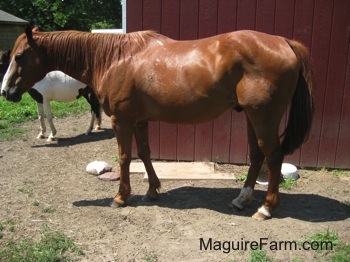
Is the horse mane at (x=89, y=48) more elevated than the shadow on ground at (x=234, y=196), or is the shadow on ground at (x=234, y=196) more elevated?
the horse mane at (x=89, y=48)

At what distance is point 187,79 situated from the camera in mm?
3416

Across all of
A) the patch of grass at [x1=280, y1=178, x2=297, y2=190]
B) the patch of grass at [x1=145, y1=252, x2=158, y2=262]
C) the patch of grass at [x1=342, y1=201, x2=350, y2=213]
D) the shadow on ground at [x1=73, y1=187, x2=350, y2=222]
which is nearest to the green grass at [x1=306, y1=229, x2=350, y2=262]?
the shadow on ground at [x1=73, y1=187, x2=350, y2=222]

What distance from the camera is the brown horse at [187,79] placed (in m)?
3.23

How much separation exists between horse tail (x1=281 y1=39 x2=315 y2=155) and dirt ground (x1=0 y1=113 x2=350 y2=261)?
850 millimetres

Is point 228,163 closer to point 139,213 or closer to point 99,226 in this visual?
point 139,213

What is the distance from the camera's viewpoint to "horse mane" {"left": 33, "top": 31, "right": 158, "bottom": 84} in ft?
12.2

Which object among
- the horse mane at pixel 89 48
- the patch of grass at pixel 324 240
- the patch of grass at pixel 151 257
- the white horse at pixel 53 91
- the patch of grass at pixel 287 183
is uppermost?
the horse mane at pixel 89 48

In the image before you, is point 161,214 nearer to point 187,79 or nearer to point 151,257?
point 151,257

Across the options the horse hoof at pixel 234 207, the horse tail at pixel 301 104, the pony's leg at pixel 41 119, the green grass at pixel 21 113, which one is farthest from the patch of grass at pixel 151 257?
the green grass at pixel 21 113

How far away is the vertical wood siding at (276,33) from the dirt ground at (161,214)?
0.36m

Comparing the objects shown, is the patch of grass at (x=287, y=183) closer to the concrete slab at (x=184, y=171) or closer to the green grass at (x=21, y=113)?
the concrete slab at (x=184, y=171)

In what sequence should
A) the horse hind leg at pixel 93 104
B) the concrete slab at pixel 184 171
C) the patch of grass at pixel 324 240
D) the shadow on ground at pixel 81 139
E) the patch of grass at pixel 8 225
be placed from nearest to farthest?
the patch of grass at pixel 324 240 < the patch of grass at pixel 8 225 < the concrete slab at pixel 184 171 < the shadow on ground at pixel 81 139 < the horse hind leg at pixel 93 104

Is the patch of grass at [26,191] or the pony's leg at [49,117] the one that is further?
the pony's leg at [49,117]

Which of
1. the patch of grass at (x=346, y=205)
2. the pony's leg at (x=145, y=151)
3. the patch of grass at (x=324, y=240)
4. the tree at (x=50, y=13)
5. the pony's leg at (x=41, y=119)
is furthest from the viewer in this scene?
the tree at (x=50, y=13)
